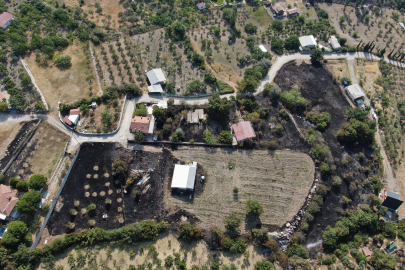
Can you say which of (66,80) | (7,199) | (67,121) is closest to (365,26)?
(66,80)

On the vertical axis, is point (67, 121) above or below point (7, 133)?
above

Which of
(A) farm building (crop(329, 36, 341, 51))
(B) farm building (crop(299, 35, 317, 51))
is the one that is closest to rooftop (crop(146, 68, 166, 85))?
(B) farm building (crop(299, 35, 317, 51))

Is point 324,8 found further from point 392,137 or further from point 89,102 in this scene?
point 89,102

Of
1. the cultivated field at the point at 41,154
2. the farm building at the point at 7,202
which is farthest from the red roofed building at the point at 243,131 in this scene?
the farm building at the point at 7,202

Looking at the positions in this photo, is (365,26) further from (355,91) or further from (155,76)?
(155,76)

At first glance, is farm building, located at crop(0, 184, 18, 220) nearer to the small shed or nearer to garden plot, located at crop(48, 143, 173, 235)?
garden plot, located at crop(48, 143, 173, 235)
